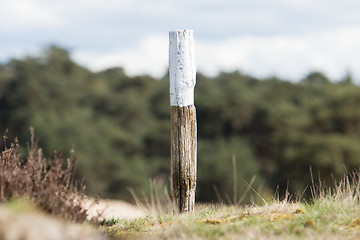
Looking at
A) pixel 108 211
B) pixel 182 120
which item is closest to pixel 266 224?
pixel 182 120

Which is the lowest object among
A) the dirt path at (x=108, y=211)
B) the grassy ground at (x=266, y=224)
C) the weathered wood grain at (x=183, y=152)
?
the dirt path at (x=108, y=211)

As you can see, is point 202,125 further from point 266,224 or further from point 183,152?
point 266,224

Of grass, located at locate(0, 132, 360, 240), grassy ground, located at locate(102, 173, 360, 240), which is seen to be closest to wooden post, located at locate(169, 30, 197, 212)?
grassy ground, located at locate(102, 173, 360, 240)

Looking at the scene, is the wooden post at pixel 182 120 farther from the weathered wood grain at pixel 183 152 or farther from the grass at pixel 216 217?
the grass at pixel 216 217

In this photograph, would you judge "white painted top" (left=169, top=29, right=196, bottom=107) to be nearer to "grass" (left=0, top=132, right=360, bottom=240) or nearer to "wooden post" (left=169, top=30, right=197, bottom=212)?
"wooden post" (left=169, top=30, right=197, bottom=212)

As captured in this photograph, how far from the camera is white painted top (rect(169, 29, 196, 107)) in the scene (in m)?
7.84

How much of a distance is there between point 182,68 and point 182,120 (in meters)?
0.82

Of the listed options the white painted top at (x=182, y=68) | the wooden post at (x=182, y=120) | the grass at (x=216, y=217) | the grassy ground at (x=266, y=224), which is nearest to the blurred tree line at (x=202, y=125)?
the wooden post at (x=182, y=120)

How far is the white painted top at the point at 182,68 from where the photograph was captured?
25.7 feet

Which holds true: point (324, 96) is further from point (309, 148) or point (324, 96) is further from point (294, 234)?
point (294, 234)

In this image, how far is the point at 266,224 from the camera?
6230 mm

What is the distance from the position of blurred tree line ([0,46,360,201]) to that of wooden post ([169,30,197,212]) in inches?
820

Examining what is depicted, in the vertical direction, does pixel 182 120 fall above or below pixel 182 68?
below

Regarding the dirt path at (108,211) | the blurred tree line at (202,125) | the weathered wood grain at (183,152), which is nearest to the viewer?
the dirt path at (108,211)
